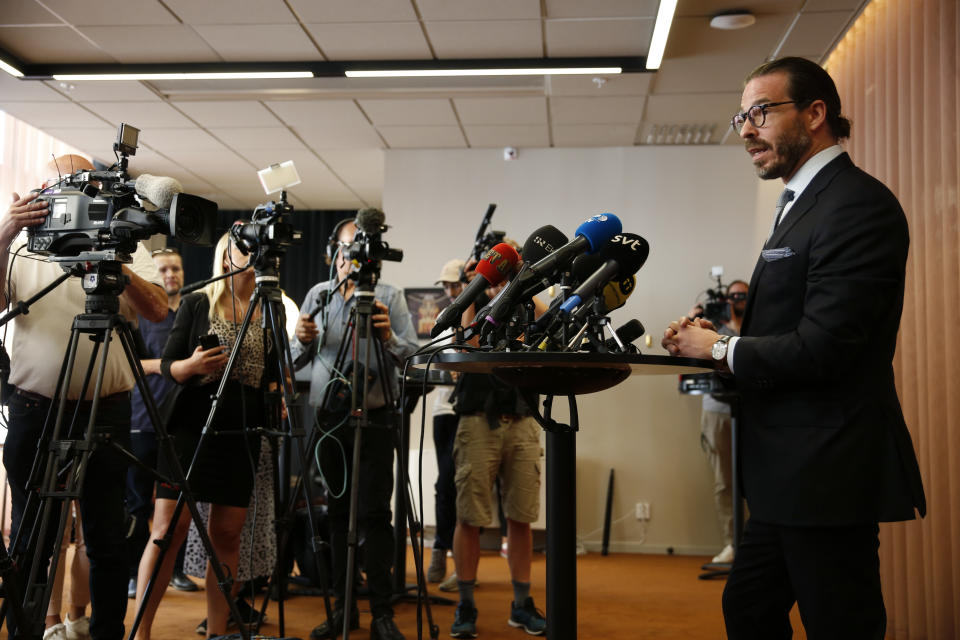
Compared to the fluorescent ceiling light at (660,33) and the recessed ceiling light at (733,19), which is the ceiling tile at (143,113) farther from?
the recessed ceiling light at (733,19)

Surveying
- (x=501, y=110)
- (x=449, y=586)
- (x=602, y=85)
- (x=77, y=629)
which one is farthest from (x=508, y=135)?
(x=77, y=629)

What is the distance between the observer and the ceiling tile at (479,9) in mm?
3881

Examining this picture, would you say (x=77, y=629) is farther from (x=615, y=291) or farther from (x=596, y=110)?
(x=596, y=110)

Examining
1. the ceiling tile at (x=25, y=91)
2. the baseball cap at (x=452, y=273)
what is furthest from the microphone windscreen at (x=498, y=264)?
the ceiling tile at (x=25, y=91)

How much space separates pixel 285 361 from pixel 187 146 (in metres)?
4.28

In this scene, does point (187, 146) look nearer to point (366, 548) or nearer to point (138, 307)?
point (138, 307)

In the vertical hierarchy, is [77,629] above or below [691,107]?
below

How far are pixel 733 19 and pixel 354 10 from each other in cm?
191

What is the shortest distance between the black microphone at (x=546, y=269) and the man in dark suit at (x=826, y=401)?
257 millimetres

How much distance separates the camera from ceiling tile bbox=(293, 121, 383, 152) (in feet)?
18.6

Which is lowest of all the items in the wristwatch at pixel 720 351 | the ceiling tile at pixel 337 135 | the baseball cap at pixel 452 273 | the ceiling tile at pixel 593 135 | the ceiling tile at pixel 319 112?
the wristwatch at pixel 720 351

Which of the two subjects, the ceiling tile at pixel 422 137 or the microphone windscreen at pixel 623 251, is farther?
the ceiling tile at pixel 422 137

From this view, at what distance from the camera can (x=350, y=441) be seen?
304 cm

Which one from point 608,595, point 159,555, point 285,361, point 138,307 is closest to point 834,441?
point 285,361
